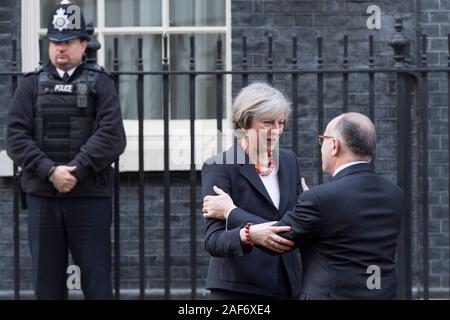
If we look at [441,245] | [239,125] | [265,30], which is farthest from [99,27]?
[239,125]

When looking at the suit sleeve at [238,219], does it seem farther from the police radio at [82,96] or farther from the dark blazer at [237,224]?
the police radio at [82,96]

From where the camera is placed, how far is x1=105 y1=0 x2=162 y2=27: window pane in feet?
30.1

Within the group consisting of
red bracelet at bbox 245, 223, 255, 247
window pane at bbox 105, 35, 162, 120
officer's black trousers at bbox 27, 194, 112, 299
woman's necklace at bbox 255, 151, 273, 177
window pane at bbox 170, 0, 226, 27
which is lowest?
officer's black trousers at bbox 27, 194, 112, 299

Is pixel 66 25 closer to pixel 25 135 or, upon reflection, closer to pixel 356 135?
pixel 25 135

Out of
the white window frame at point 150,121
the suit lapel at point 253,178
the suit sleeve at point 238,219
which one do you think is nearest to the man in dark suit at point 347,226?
the suit sleeve at point 238,219

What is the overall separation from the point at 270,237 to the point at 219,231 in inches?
13.1

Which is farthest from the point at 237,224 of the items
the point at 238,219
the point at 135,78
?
the point at 135,78

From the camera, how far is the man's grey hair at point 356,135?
4957 millimetres

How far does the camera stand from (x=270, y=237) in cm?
496

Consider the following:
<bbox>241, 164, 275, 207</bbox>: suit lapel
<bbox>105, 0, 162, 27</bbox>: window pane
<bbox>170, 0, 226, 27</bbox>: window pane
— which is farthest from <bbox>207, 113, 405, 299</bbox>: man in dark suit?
<bbox>105, 0, 162, 27</bbox>: window pane

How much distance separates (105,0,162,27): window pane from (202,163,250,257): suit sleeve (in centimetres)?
403

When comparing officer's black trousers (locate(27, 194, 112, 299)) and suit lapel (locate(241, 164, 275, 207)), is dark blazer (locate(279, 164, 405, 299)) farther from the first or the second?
officer's black trousers (locate(27, 194, 112, 299))

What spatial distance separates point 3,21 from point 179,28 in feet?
4.55
